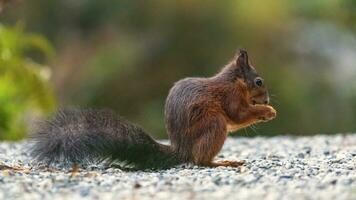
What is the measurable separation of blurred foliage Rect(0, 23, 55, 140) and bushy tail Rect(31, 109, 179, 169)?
3924 millimetres

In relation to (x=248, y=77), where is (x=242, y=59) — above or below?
above

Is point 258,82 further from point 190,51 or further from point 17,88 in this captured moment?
point 190,51

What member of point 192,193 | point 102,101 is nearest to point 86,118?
point 192,193

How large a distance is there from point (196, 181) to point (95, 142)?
787mm

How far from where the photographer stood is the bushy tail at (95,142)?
4.90 m

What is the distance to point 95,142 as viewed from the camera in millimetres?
4926

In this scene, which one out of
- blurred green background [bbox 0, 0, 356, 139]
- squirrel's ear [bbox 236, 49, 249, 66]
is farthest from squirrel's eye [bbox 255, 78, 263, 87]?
blurred green background [bbox 0, 0, 356, 139]

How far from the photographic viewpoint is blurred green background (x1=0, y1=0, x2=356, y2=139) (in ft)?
42.1

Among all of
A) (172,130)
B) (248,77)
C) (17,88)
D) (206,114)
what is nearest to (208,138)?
(206,114)

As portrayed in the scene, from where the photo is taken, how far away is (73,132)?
4.98 metres

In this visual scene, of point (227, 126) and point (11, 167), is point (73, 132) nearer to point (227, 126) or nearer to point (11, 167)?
point (11, 167)

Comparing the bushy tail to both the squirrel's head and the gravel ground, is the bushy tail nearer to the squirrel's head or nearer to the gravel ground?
the gravel ground

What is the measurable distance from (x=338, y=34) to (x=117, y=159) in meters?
10.2

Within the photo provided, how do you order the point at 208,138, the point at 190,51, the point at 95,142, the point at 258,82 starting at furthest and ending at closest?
the point at 190,51, the point at 258,82, the point at 208,138, the point at 95,142
